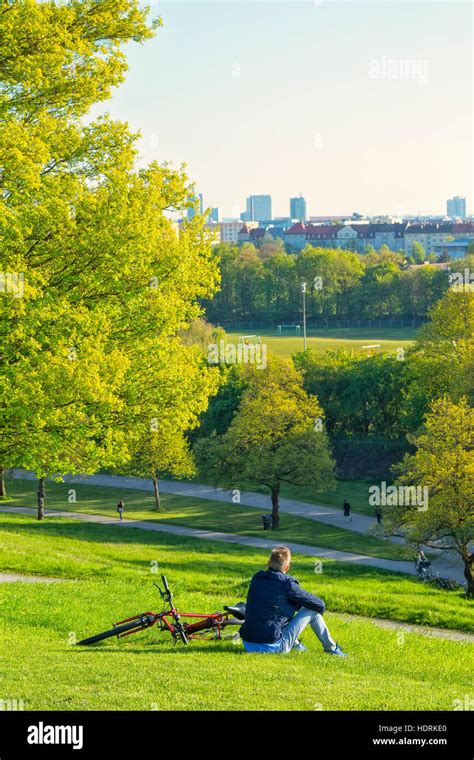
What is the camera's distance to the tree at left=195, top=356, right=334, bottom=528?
1855 inches

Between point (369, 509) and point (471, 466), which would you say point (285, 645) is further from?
point (369, 509)

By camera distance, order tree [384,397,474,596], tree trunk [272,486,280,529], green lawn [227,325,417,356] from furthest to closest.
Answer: green lawn [227,325,417,356], tree trunk [272,486,280,529], tree [384,397,474,596]

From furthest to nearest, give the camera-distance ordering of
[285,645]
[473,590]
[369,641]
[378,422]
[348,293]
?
[348,293] → [378,422] → [473,590] → [369,641] → [285,645]

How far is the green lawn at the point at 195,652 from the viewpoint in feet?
36.4

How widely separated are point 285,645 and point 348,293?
137 m

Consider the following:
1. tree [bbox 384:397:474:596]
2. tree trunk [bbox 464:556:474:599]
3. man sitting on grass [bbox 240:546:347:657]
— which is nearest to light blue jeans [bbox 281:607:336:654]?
man sitting on grass [bbox 240:546:347:657]

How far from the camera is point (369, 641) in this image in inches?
664

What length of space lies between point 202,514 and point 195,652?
1453 inches

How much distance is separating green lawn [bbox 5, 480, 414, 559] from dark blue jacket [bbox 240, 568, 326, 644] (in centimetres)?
2624

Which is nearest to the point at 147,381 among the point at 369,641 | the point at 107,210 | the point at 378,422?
the point at 107,210

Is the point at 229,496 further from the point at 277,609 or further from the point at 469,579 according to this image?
the point at 277,609

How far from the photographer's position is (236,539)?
43312 millimetres

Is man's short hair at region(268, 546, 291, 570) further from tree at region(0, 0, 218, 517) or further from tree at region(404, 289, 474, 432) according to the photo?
tree at region(404, 289, 474, 432)
